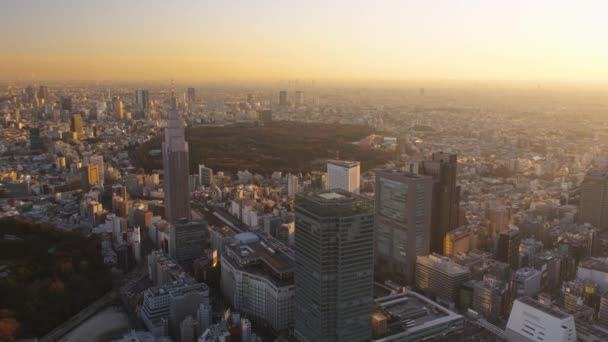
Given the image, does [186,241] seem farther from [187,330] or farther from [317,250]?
[317,250]

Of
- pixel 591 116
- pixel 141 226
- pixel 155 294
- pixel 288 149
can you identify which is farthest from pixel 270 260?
pixel 591 116

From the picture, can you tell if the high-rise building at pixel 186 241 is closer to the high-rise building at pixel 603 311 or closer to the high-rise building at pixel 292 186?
the high-rise building at pixel 292 186

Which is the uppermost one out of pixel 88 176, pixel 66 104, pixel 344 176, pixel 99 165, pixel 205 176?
pixel 66 104

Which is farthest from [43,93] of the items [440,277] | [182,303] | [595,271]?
[595,271]

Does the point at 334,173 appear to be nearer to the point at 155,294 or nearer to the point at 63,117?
A: the point at 155,294

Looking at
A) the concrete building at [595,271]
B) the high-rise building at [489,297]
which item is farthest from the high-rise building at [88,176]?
the concrete building at [595,271]

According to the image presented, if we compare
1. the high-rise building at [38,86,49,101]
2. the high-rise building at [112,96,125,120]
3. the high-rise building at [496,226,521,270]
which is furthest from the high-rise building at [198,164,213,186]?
the high-rise building at [38,86,49,101]

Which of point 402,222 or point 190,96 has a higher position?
point 190,96
